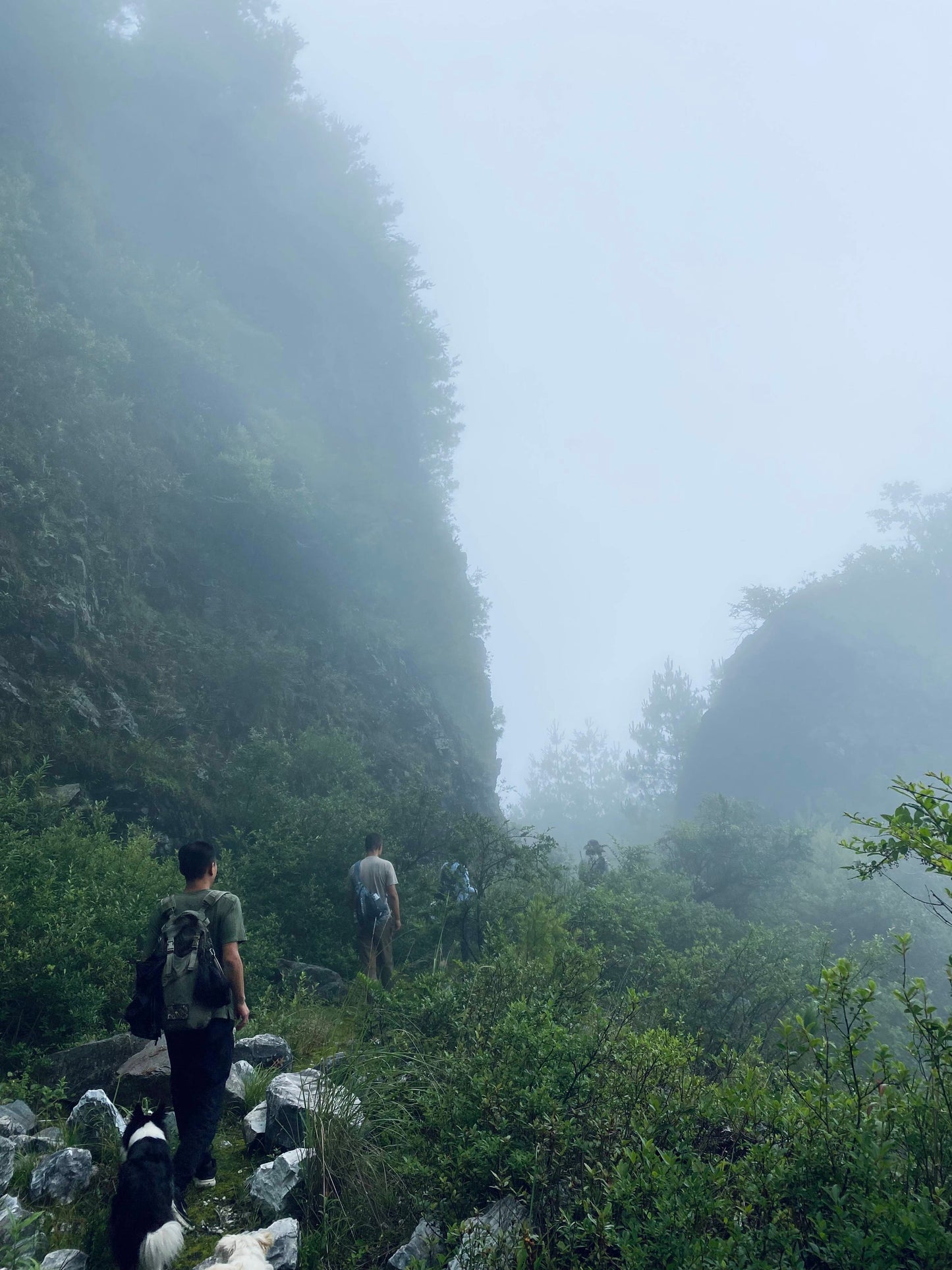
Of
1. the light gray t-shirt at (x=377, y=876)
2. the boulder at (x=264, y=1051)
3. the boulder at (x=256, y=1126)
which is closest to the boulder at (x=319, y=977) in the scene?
the light gray t-shirt at (x=377, y=876)

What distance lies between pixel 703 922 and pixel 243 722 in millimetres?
11656

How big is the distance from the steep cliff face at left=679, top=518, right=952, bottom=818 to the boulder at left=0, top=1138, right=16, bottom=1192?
138ft

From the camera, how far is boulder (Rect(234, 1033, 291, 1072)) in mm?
5242

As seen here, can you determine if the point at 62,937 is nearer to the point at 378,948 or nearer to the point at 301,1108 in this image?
the point at 301,1108

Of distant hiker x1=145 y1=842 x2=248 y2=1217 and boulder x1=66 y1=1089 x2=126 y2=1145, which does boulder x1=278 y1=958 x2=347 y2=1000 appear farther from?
distant hiker x1=145 y1=842 x2=248 y2=1217

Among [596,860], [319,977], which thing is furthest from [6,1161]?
[596,860]

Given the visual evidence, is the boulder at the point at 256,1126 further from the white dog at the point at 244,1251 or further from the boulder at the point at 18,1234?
the boulder at the point at 18,1234

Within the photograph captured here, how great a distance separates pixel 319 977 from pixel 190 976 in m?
4.64

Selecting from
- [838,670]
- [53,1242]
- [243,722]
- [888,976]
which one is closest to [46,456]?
[243,722]

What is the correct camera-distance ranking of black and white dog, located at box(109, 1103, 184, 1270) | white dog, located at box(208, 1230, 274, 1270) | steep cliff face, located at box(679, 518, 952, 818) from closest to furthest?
white dog, located at box(208, 1230, 274, 1270), black and white dog, located at box(109, 1103, 184, 1270), steep cliff face, located at box(679, 518, 952, 818)

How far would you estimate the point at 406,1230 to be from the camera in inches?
128

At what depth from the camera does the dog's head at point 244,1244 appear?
3.04 meters

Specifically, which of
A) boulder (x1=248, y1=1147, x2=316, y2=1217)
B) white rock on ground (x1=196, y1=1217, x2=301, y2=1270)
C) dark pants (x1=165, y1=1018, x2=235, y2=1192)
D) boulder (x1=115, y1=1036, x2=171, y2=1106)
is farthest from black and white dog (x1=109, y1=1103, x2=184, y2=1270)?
boulder (x1=115, y1=1036, x2=171, y2=1106)

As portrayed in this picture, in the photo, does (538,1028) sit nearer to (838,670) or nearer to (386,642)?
(386,642)
